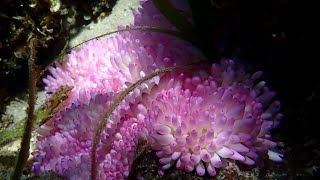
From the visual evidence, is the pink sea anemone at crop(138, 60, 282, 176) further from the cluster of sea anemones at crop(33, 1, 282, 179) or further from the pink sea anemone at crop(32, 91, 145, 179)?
the pink sea anemone at crop(32, 91, 145, 179)

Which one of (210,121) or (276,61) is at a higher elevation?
(276,61)

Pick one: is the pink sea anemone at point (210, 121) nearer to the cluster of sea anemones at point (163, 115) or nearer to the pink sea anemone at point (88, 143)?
the cluster of sea anemones at point (163, 115)

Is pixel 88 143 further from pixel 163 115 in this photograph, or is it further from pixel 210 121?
pixel 210 121

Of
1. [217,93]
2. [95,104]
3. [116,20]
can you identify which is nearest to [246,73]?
[217,93]

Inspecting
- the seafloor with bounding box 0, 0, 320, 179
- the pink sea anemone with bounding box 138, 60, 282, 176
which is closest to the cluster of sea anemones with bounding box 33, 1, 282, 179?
the pink sea anemone with bounding box 138, 60, 282, 176

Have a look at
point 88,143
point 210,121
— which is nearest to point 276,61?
point 210,121

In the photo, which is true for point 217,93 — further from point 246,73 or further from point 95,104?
point 95,104

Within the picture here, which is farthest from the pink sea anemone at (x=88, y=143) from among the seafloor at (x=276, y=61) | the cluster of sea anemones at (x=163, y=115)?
the seafloor at (x=276, y=61)

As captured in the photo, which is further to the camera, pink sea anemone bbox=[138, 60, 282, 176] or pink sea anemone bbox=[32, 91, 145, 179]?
pink sea anemone bbox=[32, 91, 145, 179]
